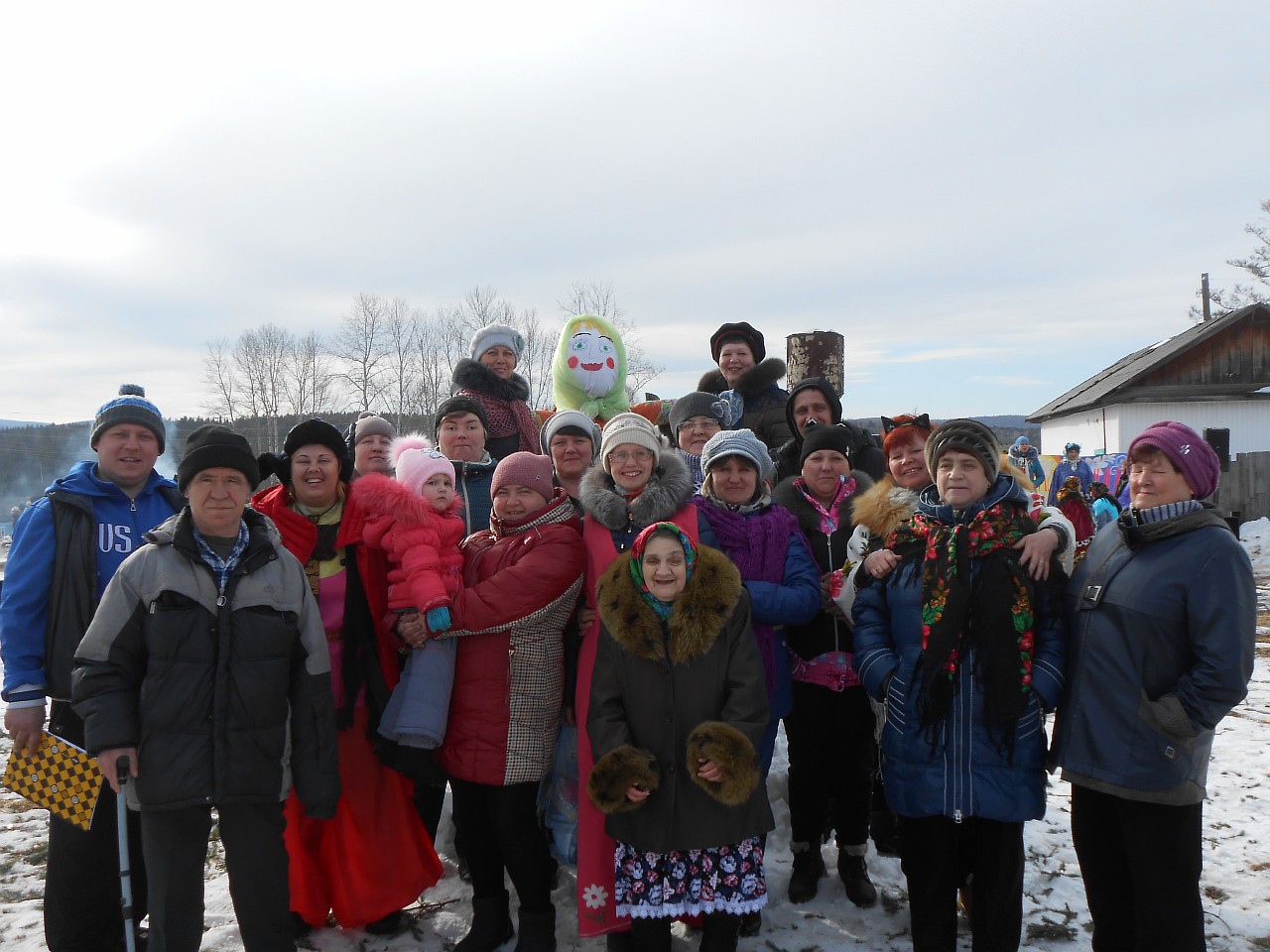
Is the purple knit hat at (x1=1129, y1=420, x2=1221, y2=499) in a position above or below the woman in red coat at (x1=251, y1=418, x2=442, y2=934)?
above

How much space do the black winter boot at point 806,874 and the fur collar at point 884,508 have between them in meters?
1.57

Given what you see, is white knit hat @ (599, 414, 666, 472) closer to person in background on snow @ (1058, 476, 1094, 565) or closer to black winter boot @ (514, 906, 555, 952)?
black winter boot @ (514, 906, 555, 952)

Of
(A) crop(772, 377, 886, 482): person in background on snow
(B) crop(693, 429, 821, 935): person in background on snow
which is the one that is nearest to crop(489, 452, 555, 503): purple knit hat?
(B) crop(693, 429, 821, 935): person in background on snow

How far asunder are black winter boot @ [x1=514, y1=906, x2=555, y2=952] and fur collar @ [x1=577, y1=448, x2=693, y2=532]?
160cm

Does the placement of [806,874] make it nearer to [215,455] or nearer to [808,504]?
[808,504]

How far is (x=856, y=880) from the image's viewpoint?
3.58m

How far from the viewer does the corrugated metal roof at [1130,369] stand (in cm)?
2459

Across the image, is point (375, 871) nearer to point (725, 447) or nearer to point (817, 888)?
point (817, 888)

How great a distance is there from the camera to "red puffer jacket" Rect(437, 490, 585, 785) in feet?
9.95

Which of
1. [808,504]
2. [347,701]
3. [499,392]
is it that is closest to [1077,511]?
[808,504]

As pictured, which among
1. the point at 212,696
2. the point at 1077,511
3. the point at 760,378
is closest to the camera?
the point at 212,696

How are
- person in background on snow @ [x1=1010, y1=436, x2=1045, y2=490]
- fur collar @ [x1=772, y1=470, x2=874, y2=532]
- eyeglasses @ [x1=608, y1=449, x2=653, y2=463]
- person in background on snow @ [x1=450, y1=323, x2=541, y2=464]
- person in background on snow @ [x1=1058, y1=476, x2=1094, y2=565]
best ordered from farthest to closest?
person in background on snow @ [x1=1010, y1=436, x2=1045, y2=490] → person in background on snow @ [x1=1058, y1=476, x2=1094, y2=565] → person in background on snow @ [x1=450, y1=323, x2=541, y2=464] → fur collar @ [x1=772, y1=470, x2=874, y2=532] → eyeglasses @ [x1=608, y1=449, x2=653, y2=463]

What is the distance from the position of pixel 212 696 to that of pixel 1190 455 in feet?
11.0

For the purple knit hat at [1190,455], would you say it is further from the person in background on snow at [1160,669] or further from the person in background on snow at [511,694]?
the person in background on snow at [511,694]
